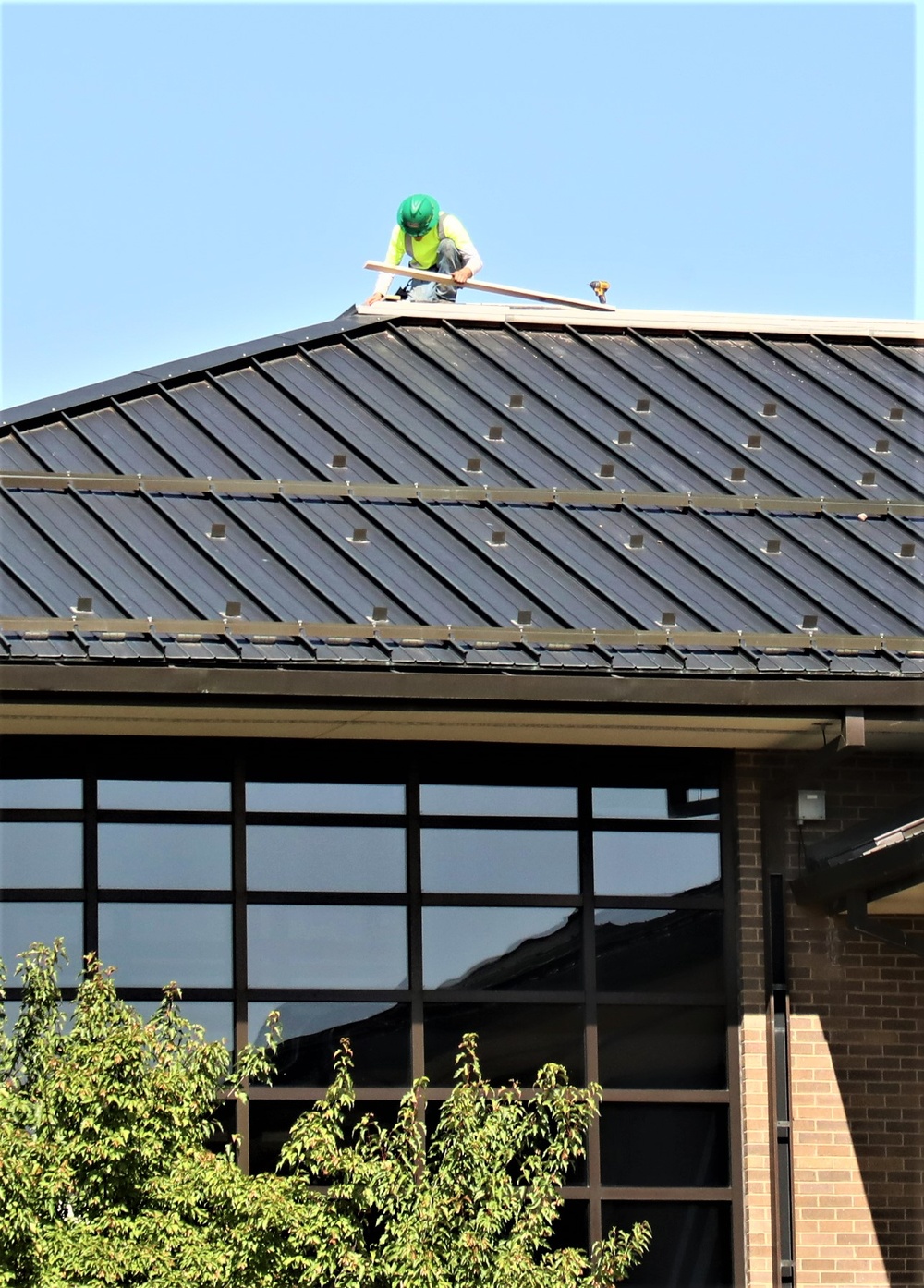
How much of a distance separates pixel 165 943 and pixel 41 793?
1.14 meters

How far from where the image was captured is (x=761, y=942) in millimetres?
12734

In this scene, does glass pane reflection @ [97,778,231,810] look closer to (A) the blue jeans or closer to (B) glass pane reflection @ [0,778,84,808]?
(B) glass pane reflection @ [0,778,84,808]

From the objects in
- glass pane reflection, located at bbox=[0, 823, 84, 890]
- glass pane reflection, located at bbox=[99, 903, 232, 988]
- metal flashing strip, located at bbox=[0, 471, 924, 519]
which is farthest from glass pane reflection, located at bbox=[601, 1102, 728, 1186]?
metal flashing strip, located at bbox=[0, 471, 924, 519]

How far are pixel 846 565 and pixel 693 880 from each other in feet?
7.62

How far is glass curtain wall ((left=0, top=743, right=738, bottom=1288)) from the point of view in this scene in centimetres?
1231

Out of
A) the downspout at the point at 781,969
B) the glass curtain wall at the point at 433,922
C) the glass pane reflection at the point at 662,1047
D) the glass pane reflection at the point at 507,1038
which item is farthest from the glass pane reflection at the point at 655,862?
the glass pane reflection at the point at 507,1038

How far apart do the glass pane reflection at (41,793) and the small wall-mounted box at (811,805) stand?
14.0 ft

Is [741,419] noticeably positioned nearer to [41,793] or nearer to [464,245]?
[464,245]

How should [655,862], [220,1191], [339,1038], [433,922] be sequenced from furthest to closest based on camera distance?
[655,862] < [433,922] < [339,1038] < [220,1191]

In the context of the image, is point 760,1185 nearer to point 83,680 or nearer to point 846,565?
point 846,565

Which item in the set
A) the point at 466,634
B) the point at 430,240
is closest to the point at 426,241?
the point at 430,240

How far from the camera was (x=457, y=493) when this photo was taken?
13891 mm

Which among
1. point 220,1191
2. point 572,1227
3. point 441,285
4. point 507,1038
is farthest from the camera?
point 441,285

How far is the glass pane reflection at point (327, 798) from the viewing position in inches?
498
